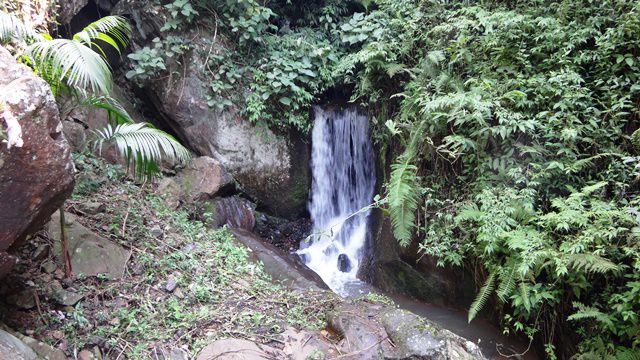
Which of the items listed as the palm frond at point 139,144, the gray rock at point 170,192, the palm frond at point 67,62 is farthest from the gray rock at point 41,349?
the gray rock at point 170,192

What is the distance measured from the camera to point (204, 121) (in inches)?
312

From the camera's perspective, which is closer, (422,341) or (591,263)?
(591,263)

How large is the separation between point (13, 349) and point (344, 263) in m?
5.69

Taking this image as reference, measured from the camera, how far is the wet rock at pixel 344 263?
7.86 metres

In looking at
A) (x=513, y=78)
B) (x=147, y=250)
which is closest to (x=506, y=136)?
(x=513, y=78)

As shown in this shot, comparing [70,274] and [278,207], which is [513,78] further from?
[70,274]

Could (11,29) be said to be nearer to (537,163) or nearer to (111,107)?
(111,107)

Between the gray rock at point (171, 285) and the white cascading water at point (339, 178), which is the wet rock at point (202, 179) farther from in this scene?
the gray rock at point (171, 285)

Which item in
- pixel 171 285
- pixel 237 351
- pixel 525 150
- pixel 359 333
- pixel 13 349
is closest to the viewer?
Answer: pixel 13 349

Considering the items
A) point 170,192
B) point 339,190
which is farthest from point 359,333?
point 339,190

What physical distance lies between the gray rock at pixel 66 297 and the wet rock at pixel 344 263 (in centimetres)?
480

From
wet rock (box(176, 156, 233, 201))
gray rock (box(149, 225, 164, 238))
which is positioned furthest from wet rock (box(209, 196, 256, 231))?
gray rock (box(149, 225, 164, 238))

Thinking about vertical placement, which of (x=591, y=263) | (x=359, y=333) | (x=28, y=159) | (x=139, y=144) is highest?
(x=28, y=159)

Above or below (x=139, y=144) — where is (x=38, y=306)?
below
